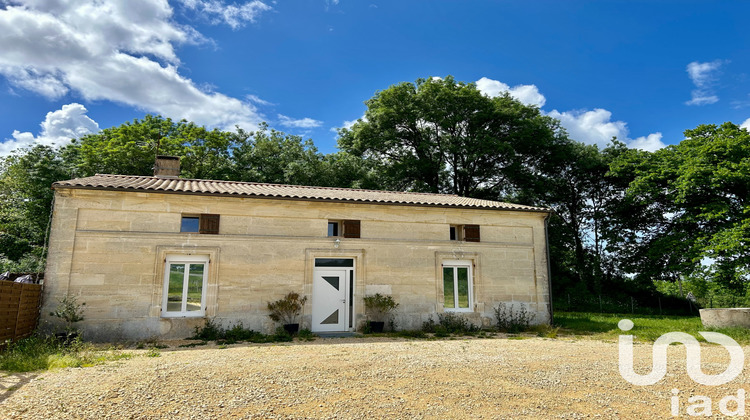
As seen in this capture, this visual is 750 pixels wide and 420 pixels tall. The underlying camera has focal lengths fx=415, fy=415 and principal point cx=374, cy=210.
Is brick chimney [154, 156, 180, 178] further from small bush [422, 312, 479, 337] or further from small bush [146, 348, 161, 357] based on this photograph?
small bush [422, 312, 479, 337]

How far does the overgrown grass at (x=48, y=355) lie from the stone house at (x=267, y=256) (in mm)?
1374

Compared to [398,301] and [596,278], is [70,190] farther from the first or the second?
[596,278]

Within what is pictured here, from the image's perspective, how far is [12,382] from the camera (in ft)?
18.1

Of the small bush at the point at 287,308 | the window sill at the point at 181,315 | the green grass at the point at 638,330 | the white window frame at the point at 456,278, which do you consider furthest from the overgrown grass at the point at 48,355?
the green grass at the point at 638,330

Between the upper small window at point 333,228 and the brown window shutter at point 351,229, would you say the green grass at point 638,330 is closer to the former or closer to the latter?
the brown window shutter at point 351,229

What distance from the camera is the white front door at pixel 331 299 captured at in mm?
11211

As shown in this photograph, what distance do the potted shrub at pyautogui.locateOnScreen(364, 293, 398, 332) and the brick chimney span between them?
8.18 metres

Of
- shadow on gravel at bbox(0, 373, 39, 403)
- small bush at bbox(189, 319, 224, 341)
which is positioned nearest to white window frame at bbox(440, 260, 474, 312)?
small bush at bbox(189, 319, 224, 341)

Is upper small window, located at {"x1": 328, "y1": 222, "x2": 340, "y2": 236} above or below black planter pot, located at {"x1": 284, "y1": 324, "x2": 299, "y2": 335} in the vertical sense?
above

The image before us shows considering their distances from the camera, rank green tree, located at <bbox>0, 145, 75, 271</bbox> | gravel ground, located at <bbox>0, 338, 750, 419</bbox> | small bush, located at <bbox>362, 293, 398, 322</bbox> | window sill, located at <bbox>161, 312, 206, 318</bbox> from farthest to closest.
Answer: green tree, located at <bbox>0, 145, 75, 271</bbox> → small bush, located at <bbox>362, 293, 398, 322</bbox> → window sill, located at <bbox>161, 312, 206, 318</bbox> → gravel ground, located at <bbox>0, 338, 750, 419</bbox>

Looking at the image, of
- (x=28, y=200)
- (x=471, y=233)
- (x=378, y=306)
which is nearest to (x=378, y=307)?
(x=378, y=306)

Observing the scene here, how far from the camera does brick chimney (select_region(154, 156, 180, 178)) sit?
14.1 m

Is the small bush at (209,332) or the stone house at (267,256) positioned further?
the small bush at (209,332)

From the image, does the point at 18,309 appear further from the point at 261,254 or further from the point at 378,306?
the point at 378,306
